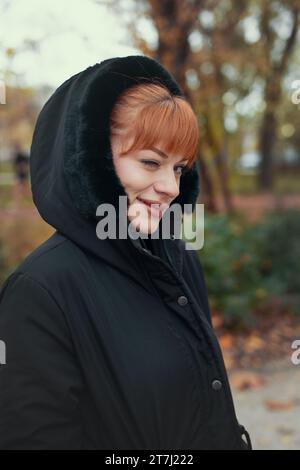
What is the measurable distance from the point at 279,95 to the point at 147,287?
999 cm

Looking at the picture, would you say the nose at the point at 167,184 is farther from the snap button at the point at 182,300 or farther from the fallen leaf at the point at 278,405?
the fallen leaf at the point at 278,405

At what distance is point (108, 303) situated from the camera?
1.55 metres

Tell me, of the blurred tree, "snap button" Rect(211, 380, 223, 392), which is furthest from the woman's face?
the blurred tree

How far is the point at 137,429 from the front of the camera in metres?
1.53

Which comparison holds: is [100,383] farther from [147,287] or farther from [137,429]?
[147,287]

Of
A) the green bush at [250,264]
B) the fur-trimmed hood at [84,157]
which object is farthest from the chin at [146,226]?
the green bush at [250,264]

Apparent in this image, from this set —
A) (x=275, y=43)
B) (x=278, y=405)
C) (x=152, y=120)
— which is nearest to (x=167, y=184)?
(x=152, y=120)

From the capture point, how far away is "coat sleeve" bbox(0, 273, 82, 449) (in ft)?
4.66

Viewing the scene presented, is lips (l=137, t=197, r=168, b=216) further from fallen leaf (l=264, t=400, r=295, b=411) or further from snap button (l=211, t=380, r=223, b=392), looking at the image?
fallen leaf (l=264, t=400, r=295, b=411)

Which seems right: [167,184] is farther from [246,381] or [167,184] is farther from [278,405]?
[246,381]

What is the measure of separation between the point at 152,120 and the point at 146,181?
182mm

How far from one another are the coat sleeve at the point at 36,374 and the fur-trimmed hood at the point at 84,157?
0.23 meters
